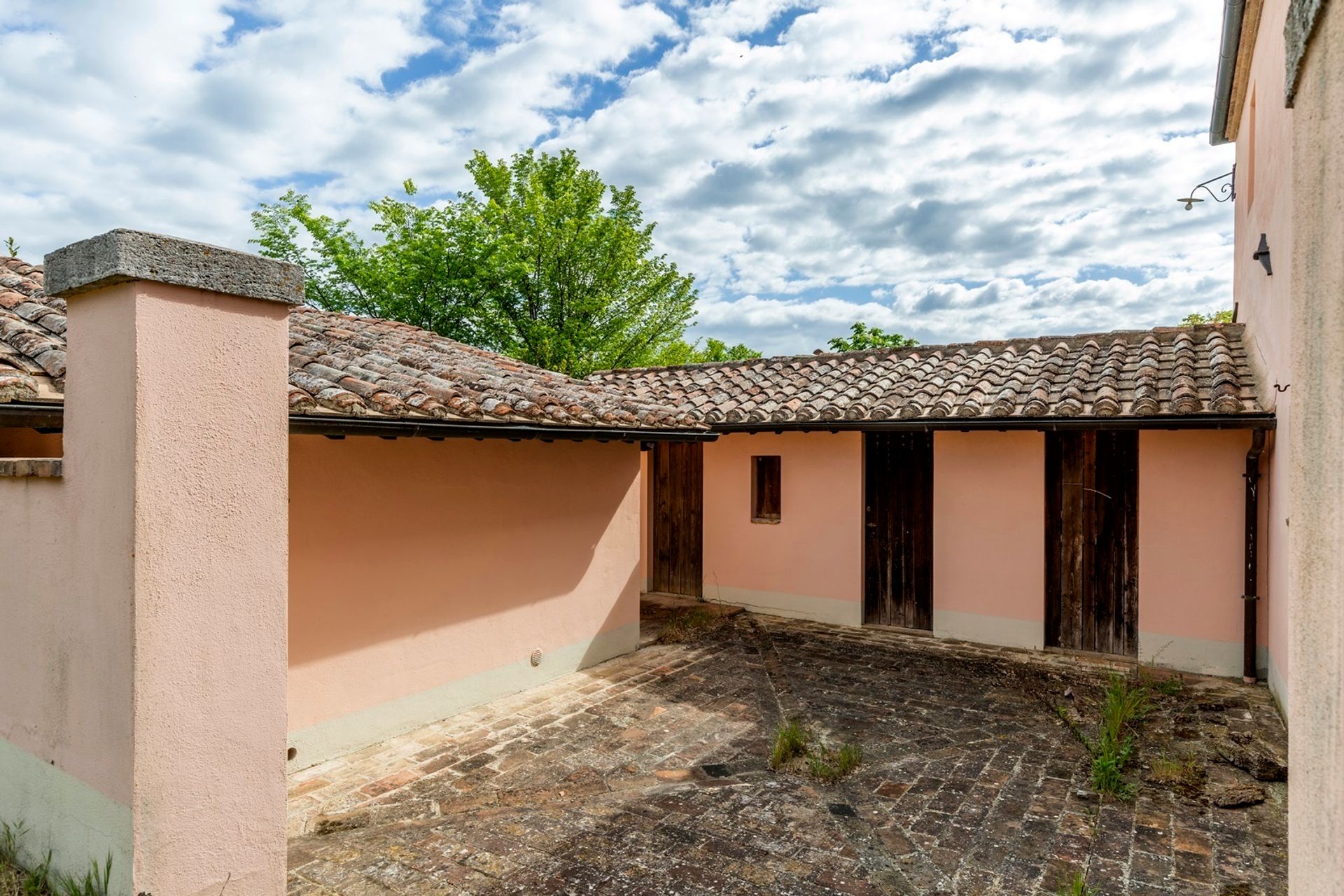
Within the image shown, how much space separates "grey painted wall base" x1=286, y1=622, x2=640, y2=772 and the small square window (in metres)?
3.42

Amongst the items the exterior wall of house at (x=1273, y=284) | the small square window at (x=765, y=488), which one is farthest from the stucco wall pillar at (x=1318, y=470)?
the small square window at (x=765, y=488)

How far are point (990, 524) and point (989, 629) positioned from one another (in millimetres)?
1374

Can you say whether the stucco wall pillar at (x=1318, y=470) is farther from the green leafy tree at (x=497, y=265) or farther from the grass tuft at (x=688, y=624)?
the green leafy tree at (x=497, y=265)

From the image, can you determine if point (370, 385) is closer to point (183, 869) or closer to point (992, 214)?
point (183, 869)

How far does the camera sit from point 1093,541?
334 inches

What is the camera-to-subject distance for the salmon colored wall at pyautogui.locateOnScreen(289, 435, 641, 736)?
17.5ft

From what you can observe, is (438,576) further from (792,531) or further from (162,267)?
(792,531)

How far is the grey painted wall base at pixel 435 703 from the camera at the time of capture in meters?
5.34

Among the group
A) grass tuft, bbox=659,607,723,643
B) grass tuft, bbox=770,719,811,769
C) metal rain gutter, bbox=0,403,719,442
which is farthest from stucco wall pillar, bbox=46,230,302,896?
grass tuft, bbox=659,607,723,643

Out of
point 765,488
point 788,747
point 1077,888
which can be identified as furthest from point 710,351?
point 1077,888

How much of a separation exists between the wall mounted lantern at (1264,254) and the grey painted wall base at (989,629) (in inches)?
179

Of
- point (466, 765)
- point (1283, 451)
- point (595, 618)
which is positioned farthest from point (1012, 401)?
point (466, 765)

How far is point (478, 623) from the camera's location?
261 inches

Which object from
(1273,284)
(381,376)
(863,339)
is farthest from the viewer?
(863,339)
